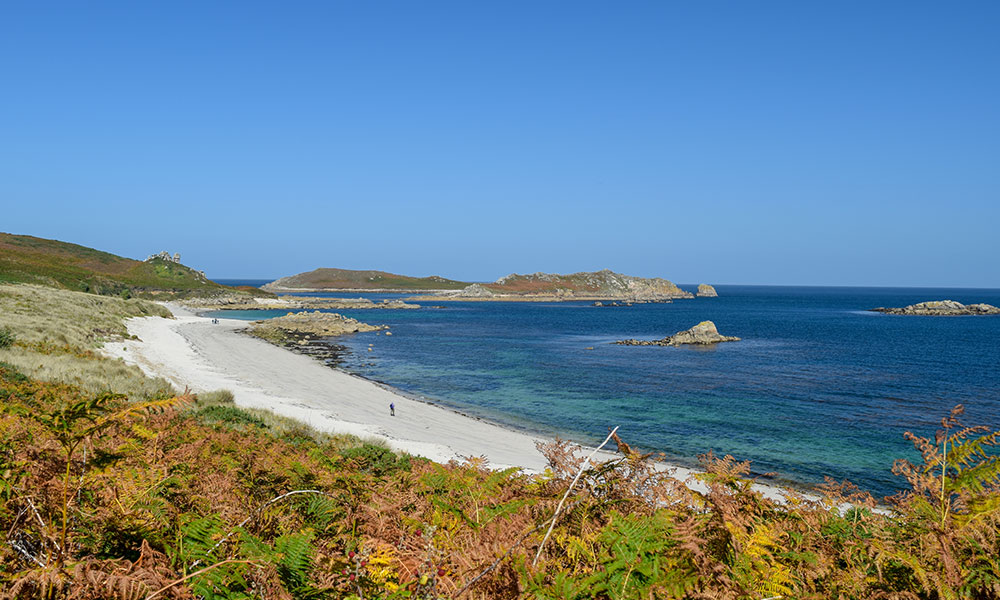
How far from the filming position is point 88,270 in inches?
3696

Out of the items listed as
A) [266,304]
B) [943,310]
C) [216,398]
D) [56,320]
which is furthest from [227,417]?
[943,310]

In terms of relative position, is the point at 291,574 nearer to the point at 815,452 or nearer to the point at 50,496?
the point at 50,496

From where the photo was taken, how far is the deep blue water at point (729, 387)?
2350 centimetres

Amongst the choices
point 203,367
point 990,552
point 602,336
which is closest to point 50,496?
point 990,552

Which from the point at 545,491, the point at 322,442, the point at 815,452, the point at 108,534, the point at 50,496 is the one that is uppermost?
the point at 50,496

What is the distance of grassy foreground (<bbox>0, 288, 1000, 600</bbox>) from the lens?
2.18m

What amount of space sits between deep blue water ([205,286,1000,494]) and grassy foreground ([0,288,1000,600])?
1873 centimetres

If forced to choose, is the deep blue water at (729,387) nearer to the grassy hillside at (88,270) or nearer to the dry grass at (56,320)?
the dry grass at (56,320)

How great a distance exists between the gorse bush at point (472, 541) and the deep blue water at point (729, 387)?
740 inches

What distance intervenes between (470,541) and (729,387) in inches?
1493

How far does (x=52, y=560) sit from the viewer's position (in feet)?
7.43

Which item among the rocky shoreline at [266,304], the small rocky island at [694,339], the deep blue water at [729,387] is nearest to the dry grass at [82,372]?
the deep blue water at [729,387]

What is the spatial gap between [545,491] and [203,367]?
3607 centimetres

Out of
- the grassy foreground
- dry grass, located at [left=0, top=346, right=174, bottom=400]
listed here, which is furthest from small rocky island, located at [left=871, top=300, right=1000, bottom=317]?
the grassy foreground
